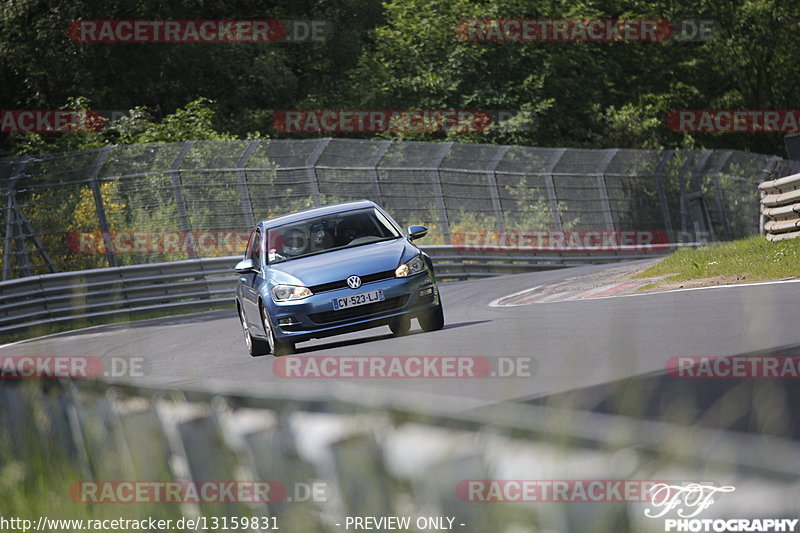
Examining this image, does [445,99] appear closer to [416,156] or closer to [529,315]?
[416,156]

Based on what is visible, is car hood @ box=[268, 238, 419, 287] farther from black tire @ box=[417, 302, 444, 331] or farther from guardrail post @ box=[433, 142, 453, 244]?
guardrail post @ box=[433, 142, 453, 244]

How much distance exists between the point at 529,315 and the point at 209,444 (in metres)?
10.8

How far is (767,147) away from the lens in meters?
56.8

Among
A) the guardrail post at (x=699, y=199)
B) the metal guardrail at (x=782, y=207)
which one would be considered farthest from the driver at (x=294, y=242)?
the guardrail post at (x=699, y=199)

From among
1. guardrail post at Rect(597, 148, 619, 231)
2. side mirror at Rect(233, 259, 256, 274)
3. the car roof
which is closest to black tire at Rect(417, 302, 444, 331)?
the car roof

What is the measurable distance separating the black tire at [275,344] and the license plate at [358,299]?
0.72 meters

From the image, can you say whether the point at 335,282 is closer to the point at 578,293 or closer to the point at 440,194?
the point at 578,293

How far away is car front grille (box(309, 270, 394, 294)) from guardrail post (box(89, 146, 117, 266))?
42.8ft

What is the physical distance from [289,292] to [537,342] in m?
2.70

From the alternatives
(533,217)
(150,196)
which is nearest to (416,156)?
(533,217)

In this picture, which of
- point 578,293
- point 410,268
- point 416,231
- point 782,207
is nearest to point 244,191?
point 578,293

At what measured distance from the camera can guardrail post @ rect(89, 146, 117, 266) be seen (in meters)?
24.2

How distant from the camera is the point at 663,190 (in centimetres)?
3425

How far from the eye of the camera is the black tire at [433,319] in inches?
503
